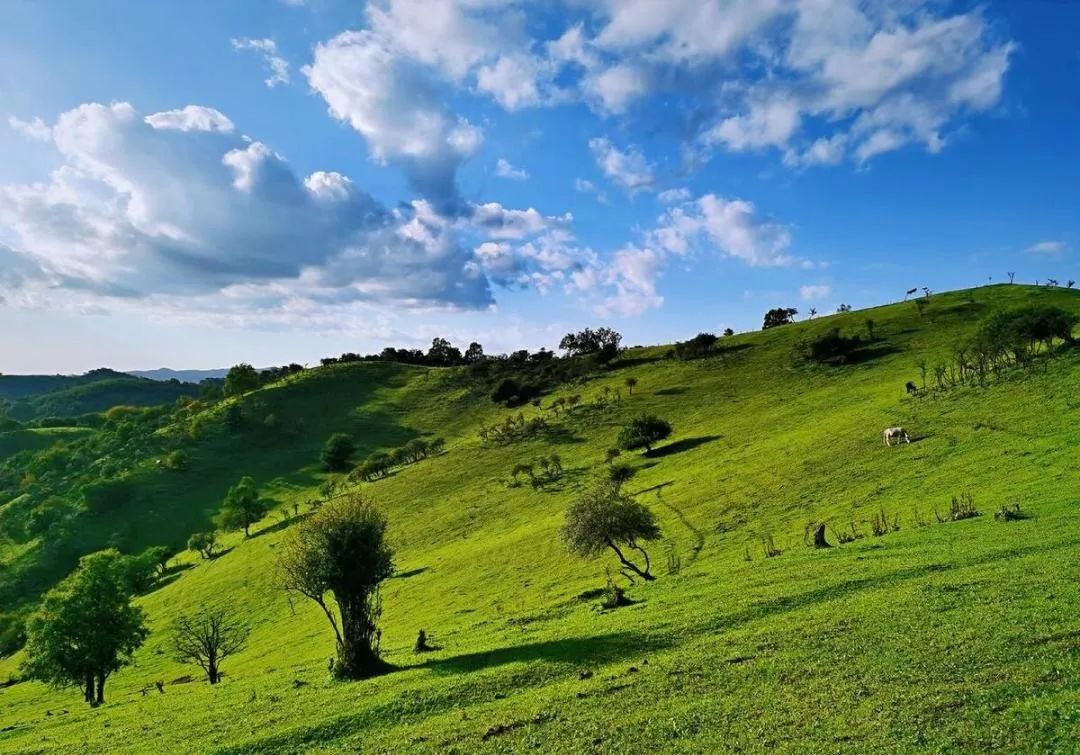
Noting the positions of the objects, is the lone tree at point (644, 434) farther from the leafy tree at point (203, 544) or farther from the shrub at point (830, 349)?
the leafy tree at point (203, 544)

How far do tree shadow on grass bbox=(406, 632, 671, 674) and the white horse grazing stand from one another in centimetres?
5102

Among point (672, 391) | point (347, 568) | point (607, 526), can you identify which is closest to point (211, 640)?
point (347, 568)

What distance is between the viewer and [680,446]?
315ft

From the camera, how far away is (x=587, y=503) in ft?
159

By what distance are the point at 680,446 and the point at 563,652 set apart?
7193 cm

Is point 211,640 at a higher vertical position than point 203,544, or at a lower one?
lower

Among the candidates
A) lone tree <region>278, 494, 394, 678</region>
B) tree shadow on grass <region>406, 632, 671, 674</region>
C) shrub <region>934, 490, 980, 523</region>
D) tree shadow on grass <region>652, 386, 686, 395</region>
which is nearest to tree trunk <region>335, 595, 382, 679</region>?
lone tree <region>278, 494, 394, 678</region>

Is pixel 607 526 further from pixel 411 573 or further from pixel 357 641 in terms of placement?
pixel 411 573

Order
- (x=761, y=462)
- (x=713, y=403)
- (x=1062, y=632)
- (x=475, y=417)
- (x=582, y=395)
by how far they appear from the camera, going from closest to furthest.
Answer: (x=1062, y=632) → (x=761, y=462) → (x=713, y=403) → (x=582, y=395) → (x=475, y=417)

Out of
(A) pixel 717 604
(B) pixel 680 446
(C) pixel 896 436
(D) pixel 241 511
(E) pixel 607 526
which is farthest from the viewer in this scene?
(D) pixel 241 511

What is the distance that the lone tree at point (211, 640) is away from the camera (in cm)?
5434

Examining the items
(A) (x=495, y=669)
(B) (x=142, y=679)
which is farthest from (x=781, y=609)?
(B) (x=142, y=679)

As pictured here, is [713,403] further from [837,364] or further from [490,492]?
[490,492]

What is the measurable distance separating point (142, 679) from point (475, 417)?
10623 centimetres
